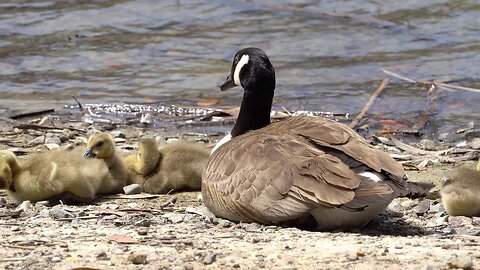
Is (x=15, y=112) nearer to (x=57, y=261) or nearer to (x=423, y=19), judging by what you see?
(x=57, y=261)

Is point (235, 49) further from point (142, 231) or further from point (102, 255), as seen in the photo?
point (102, 255)

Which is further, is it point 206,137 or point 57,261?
point 206,137

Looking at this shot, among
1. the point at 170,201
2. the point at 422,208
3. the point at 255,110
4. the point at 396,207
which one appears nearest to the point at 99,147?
the point at 170,201

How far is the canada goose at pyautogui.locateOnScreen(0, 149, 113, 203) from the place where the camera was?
7.65 metres

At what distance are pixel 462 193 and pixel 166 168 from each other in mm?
2421

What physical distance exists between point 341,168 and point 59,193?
2.39 m

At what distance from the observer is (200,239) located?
6145 millimetres

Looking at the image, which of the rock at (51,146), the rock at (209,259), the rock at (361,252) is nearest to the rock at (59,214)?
the rock at (209,259)

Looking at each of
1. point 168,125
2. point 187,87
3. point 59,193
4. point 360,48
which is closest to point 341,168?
point 59,193

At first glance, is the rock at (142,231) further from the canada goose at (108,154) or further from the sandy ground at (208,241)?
the canada goose at (108,154)

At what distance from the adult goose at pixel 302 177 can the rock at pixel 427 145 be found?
2870 mm

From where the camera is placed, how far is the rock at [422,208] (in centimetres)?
748

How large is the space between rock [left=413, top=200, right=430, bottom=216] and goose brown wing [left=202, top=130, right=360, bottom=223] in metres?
1.21

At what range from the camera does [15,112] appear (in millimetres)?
11344
